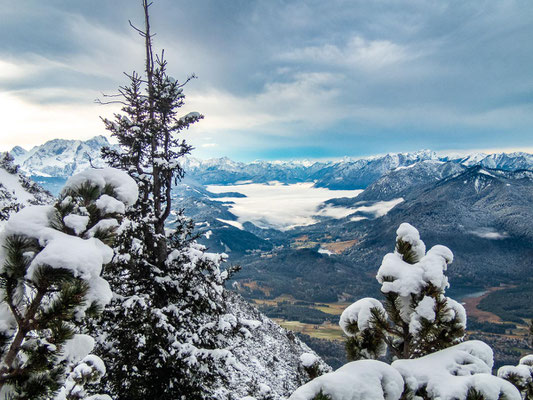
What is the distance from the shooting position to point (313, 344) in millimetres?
145375

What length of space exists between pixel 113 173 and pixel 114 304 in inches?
315

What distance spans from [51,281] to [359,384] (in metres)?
2.96

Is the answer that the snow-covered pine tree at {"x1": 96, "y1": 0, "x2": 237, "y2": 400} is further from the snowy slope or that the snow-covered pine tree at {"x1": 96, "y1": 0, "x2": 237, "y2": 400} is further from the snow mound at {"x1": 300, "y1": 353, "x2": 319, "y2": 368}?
the snow mound at {"x1": 300, "y1": 353, "x2": 319, "y2": 368}

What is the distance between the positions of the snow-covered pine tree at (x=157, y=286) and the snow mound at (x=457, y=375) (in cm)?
764

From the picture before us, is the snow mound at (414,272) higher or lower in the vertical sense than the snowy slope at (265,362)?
higher

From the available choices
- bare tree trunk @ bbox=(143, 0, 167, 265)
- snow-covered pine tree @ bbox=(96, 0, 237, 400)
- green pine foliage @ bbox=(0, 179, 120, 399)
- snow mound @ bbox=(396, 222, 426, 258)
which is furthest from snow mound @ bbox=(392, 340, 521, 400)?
bare tree trunk @ bbox=(143, 0, 167, 265)

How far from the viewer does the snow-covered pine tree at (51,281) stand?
8.11ft

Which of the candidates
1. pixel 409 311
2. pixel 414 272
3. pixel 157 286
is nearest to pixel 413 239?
pixel 414 272

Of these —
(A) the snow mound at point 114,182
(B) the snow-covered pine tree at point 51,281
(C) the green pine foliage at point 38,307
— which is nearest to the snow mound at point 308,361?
(B) the snow-covered pine tree at point 51,281

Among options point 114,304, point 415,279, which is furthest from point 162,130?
point 415,279

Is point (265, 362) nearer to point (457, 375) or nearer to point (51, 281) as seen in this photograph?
point (457, 375)

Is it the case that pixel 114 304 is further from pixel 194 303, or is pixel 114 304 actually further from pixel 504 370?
pixel 504 370

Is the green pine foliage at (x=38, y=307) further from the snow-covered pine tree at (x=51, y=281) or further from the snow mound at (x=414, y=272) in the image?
the snow mound at (x=414, y=272)

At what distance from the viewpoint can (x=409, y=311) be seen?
3.99 m
